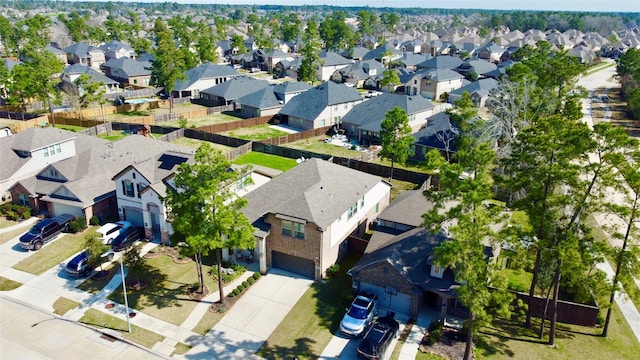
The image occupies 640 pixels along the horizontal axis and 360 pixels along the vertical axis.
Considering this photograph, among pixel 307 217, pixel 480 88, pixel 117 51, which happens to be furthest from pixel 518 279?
pixel 117 51

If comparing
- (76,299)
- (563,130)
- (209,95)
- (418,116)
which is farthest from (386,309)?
(209,95)

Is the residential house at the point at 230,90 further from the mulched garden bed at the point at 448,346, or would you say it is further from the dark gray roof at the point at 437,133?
the mulched garden bed at the point at 448,346

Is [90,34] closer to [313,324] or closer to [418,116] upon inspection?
[418,116]

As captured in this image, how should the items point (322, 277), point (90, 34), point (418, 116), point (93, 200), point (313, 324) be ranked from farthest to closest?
point (90, 34) < point (418, 116) < point (93, 200) < point (322, 277) < point (313, 324)

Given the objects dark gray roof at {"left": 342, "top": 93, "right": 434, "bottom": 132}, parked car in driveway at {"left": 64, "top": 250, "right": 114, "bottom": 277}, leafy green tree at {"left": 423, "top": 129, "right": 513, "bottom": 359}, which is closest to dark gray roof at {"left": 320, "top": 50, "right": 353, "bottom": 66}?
dark gray roof at {"left": 342, "top": 93, "right": 434, "bottom": 132}

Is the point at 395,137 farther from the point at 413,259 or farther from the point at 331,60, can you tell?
the point at 331,60

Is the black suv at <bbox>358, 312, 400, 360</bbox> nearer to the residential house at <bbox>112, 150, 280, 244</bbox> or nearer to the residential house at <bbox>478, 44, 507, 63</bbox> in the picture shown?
the residential house at <bbox>112, 150, 280, 244</bbox>
